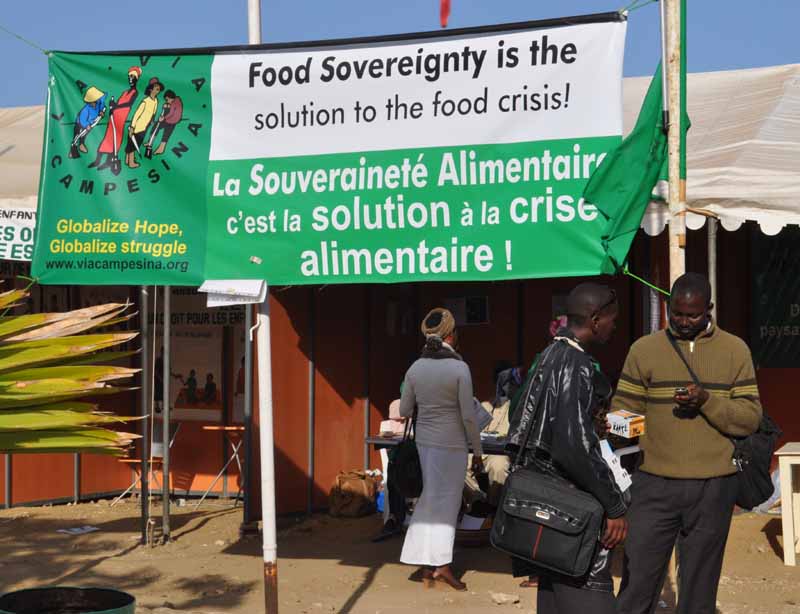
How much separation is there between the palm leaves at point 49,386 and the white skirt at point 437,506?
11.0ft

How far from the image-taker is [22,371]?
4.45 meters

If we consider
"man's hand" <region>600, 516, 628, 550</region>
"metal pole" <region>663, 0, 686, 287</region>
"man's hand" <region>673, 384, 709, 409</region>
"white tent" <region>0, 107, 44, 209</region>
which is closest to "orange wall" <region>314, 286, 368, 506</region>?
"white tent" <region>0, 107, 44, 209</region>

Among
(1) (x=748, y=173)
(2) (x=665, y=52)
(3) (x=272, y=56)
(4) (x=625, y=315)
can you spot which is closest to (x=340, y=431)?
(4) (x=625, y=315)

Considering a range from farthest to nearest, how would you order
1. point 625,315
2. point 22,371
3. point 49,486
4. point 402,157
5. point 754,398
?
point 49,486 → point 625,315 → point 402,157 → point 754,398 → point 22,371

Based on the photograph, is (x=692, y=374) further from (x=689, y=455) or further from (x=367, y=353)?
(x=367, y=353)

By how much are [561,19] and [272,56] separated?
4.86 ft

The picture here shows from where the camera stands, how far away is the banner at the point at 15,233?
935cm

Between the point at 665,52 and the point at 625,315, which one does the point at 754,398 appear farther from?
the point at 625,315

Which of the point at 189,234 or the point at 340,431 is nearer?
the point at 189,234

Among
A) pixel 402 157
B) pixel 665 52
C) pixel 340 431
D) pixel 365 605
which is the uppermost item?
pixel 665 52

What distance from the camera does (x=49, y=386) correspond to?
14.6 ft

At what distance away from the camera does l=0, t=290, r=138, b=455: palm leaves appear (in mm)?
4441

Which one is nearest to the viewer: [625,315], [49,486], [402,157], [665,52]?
[665,52]

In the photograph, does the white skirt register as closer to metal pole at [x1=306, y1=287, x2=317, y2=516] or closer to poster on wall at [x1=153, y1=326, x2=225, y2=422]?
metal pole at [x1=306, y1=287, x2=317, y2=516]
